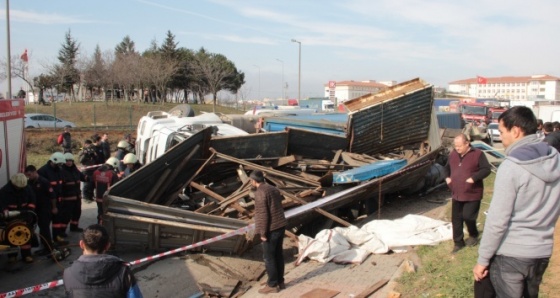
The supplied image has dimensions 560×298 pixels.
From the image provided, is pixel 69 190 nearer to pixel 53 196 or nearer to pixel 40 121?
Result: pixel 53 196

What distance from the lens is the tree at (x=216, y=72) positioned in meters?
51.4

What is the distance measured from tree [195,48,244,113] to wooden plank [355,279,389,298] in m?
43.7

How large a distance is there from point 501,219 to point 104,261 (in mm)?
2490

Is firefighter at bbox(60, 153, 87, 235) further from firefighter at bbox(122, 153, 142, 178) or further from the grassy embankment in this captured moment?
the grassy embankment

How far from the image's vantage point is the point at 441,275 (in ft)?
16.9

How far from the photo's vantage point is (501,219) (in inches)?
112

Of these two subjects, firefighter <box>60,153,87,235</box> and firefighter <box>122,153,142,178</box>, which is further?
firefighter <box>122,153,142,178</box>

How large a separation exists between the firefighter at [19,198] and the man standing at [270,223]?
11.7 ft

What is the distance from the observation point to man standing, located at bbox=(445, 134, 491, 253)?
19.5 feet

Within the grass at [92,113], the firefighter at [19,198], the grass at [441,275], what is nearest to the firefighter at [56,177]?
the firefighter at [19,198]

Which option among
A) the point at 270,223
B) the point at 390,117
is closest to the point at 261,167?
the point at 270,223

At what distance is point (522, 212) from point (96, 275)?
2.67 metres

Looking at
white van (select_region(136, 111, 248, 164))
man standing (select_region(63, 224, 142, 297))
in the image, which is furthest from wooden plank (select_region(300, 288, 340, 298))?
white van (select_region(136, 111, 248, 164))

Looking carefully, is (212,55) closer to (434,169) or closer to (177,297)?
(434,169)
